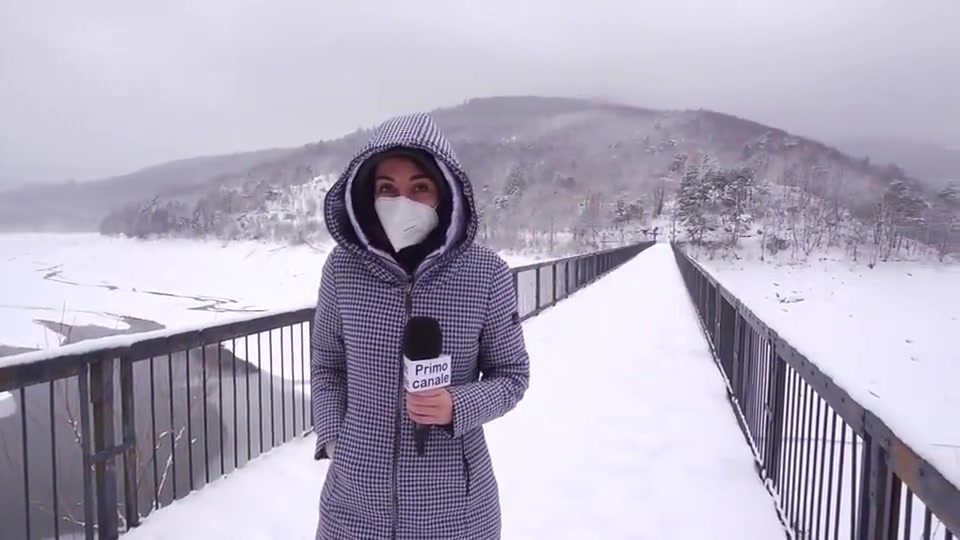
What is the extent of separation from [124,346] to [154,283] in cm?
4625

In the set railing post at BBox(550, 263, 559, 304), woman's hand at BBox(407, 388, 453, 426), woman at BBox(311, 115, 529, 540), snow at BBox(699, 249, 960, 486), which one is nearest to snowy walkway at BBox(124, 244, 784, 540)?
woman at BBox(311, 115, 529, 540)

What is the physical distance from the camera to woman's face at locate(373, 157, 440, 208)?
5.70 ft

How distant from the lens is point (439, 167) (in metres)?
1.73

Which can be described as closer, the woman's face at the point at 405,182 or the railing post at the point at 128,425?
the woman's face at the point at 405,182

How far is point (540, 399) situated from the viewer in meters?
6.48

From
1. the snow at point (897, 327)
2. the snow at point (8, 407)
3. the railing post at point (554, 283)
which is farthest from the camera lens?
the snow at point (897, 327)

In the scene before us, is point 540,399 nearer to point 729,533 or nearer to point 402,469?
point 729,533

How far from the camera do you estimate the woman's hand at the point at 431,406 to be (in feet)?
5.20

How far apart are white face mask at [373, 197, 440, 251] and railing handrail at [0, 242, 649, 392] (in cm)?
213

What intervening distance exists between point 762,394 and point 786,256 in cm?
6717

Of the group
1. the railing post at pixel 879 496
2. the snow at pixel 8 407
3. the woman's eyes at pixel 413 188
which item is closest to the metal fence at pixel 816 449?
the railing post at pixel 879 496

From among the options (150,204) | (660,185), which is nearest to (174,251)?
(150,204)

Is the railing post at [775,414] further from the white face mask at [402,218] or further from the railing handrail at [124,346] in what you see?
the railing handrail at [124,346]

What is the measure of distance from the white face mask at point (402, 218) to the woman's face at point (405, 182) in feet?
0.11
